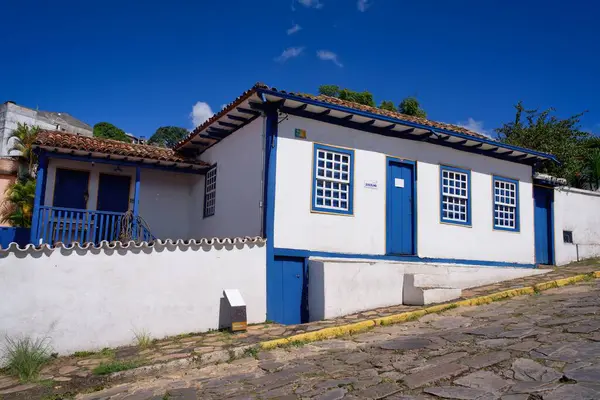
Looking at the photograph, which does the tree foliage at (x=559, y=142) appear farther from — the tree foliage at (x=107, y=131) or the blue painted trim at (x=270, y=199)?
the tree foliage at (x=107, y=131)

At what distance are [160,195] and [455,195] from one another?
7.59 meters

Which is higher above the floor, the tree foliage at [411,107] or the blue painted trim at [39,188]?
the tree foliage at [411,107]

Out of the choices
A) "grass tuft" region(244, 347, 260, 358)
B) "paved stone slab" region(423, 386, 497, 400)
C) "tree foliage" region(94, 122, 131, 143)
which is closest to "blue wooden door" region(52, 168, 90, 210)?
"grass tuft" region(244, 347, 260, 358)

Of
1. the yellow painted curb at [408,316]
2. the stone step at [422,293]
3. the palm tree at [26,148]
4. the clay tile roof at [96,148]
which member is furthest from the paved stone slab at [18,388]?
the palm tree at [26,148]

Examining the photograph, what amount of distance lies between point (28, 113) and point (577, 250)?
86.9 ft

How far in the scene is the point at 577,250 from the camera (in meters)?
13.4

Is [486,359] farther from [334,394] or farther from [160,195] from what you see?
[160,195]

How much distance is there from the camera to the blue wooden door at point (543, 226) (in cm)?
1280

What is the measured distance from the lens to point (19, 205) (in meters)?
15.4

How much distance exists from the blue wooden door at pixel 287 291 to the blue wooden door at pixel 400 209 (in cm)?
221

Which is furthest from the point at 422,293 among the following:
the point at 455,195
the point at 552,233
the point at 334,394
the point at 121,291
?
the point at 552,233

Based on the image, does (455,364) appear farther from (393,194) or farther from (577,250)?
(577,250)

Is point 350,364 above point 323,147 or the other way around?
the other way around

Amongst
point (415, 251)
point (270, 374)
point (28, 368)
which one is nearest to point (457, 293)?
point (415, 251)
